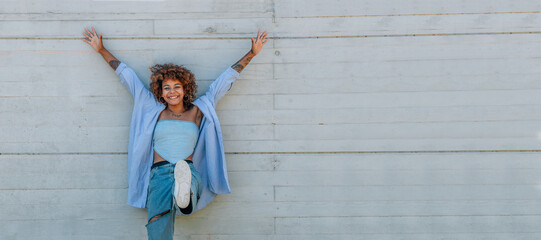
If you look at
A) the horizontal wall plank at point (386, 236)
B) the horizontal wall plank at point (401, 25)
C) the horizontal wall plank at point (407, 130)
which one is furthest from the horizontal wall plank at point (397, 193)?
the horizontal wall plank at point (401, 25)

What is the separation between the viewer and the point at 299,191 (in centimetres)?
315

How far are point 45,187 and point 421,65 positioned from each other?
8.75 feet

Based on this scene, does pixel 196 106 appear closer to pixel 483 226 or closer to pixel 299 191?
pixel 299 191

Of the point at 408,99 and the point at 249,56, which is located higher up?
the point at 249,56

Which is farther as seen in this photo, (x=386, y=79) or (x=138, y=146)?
(x=386, y=79)

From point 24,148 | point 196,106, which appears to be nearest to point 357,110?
point 196,106

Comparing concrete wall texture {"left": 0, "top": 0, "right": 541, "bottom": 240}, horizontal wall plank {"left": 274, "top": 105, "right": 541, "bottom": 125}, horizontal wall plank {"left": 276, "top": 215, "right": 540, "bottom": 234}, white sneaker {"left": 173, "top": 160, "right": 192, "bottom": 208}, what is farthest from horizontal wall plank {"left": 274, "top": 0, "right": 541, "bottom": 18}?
horizontal wall plank {"left": 276, "top": 215, "right": 540, "bottom": 234}

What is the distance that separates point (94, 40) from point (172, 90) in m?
0.65

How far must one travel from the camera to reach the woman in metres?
2.91

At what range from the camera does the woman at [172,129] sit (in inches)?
114

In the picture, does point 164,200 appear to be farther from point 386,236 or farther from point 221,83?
point 386,236

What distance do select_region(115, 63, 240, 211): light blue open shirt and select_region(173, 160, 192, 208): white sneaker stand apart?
14.7 inches

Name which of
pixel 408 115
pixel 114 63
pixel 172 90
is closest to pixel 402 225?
pixel 408 115

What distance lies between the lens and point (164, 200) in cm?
277
